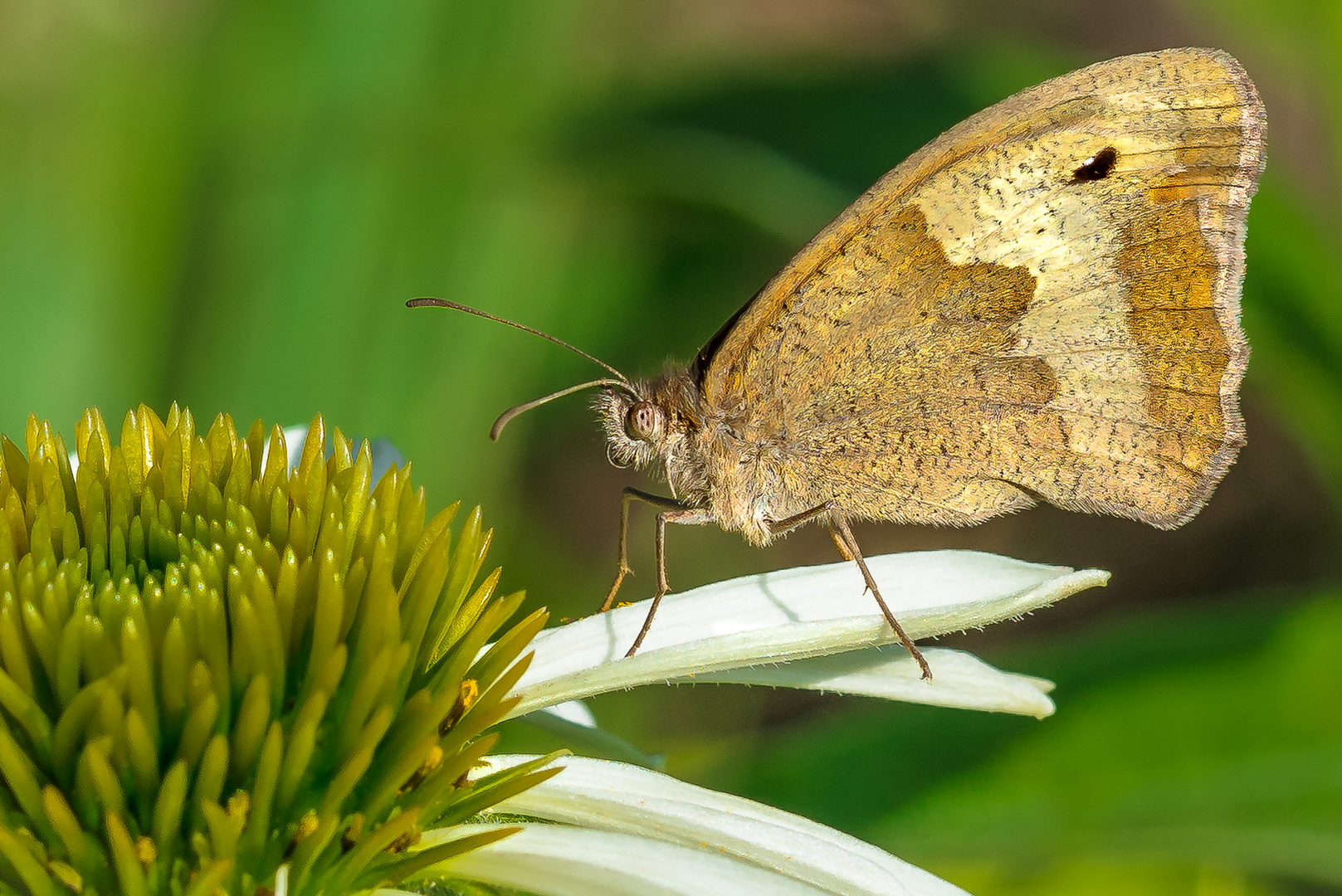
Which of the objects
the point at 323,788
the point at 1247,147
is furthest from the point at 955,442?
the point at 323,788

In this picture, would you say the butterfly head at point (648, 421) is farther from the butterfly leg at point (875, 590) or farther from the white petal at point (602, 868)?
the white petal at point (602, 868)

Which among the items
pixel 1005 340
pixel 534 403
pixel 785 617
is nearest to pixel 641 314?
pixel 534 403

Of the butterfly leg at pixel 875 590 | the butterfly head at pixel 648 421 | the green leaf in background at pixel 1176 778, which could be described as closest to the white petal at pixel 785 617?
the butterfly leg at pixel 875 590

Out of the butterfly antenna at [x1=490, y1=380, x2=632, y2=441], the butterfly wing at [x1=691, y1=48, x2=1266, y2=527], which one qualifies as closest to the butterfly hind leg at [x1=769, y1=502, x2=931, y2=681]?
the butterfly wing at [x1=691, y1=48, x2=1266, y2=527]

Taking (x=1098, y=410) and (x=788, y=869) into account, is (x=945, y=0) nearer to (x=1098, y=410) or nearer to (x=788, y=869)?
(x=1098, y=410)

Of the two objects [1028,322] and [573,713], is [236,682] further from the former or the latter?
[1028,322]

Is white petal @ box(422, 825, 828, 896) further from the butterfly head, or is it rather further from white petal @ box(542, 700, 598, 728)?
the butterfly head
